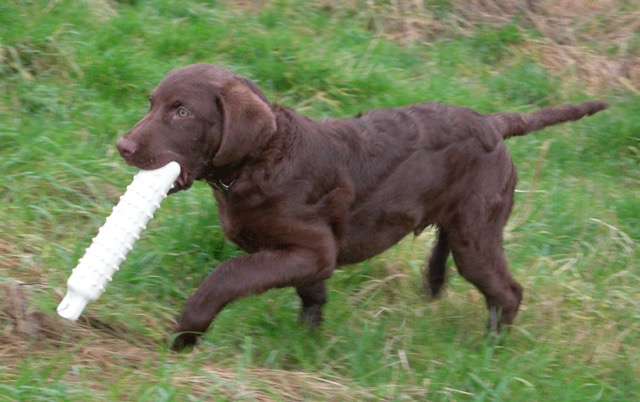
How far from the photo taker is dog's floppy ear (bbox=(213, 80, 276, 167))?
12.9 feet

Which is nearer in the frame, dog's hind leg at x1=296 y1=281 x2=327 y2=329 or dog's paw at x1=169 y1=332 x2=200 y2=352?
dog's paw at x1=169 y1=332 x2=200 y2=352

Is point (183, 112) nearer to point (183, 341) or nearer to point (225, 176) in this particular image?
point (225, 176)

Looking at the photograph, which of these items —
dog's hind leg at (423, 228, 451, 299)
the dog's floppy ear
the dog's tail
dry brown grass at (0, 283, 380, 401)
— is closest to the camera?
dry brown grass at (0, 283, 380, 401)

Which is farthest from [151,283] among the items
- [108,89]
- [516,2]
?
[516,2]

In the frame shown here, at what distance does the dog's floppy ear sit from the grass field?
2.79ft

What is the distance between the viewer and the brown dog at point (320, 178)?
155 inches

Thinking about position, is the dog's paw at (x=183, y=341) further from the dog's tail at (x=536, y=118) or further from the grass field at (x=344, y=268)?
the dog's tail at (x=536, y=118)

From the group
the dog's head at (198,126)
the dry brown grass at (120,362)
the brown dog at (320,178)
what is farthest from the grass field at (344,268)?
the dog's head at (198,126)

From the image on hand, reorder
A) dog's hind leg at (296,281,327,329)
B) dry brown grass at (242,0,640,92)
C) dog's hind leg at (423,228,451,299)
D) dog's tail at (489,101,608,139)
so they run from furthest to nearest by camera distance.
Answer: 1. dry brown grass at (242,0,640,92)
2. dog's hind leg at (423,228,451,299)
3. dog's tail at (489,101,608,139)
4. dog's hind leg at (296,281,327,329)

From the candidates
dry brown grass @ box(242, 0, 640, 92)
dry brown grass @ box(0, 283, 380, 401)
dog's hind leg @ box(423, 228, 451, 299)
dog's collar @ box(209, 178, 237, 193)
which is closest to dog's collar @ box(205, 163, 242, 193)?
dog's collar @ box(209, 178, 237, 193)

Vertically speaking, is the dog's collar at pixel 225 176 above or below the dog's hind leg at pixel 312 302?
above

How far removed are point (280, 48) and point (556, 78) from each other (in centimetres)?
243

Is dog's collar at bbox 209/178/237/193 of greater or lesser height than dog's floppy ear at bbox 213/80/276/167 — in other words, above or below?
below

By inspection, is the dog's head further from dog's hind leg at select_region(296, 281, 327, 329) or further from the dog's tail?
the dog's tail
